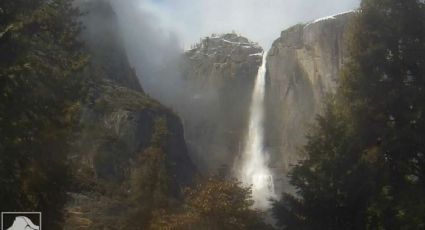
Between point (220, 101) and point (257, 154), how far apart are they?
14803mm

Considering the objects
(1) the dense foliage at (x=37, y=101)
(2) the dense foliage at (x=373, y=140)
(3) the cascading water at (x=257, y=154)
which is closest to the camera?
(1) the dense foliage at (x=37, y=101)

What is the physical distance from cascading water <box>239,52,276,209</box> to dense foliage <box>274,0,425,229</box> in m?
46.6

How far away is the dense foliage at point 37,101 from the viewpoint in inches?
→ 562

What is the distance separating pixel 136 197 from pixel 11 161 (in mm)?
15821

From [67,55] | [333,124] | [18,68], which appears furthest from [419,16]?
[18,68]

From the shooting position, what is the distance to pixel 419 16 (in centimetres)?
2047

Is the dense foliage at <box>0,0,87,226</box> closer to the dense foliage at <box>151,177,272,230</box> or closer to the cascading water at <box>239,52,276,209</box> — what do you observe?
the dense foliage at <box>151,177,272,230</box>

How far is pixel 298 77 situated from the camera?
79.0m

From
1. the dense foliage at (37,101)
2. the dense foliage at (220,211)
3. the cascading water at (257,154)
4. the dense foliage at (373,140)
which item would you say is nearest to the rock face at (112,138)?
the dense foliage at (37,101)

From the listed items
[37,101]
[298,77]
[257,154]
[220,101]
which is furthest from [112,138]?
[220,101]

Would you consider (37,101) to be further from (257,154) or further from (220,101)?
(220,101)

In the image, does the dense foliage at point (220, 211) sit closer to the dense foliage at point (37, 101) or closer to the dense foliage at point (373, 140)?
the dense foliage at point (373, 140)

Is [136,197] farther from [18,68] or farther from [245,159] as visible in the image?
[245,159]

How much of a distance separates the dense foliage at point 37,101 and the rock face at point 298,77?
170ft
